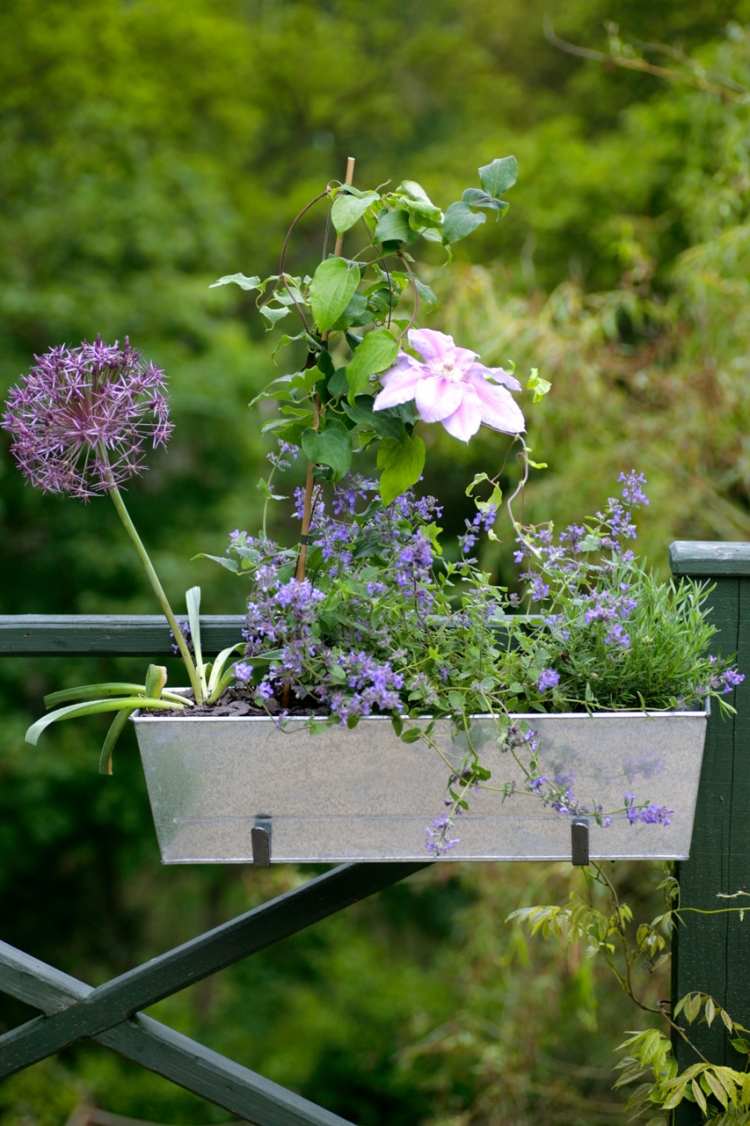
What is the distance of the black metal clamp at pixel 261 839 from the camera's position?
3.49 ft

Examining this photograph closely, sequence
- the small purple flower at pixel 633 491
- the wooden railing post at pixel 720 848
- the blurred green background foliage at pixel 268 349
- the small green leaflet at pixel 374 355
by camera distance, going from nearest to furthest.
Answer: the small green leaflet at pixel 374 355 < the small purple flower at pixel 633 491 < the wooden railing post at pixel 720 848 < the blurred green background foliage at pixel 268 349

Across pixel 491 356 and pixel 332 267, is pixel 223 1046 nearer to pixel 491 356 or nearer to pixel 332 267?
pixel 491 356

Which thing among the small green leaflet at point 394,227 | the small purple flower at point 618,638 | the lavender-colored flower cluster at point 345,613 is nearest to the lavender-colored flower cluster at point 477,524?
the lavender-colored flower cluster at point 345,613

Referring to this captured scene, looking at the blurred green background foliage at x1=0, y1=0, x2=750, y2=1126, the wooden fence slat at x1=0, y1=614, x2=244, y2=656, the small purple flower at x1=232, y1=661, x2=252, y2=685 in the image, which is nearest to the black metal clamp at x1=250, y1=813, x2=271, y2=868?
the small purple flower at x1=232, y1=661, x2=252, y2=685

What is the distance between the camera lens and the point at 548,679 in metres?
1.04

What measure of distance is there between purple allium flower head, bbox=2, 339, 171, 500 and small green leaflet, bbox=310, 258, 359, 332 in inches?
6.3

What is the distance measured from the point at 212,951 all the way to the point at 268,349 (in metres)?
6.27

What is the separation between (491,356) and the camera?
143 inches

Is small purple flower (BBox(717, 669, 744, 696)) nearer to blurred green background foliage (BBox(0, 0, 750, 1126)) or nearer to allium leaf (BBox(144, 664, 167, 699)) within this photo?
allium leaf (BBox(144, 664, 167, 699))

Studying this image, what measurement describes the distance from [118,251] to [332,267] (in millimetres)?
6066

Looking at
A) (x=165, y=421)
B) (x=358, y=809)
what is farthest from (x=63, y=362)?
(x=358, y=809)

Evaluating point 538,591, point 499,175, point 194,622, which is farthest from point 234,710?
point 499,175

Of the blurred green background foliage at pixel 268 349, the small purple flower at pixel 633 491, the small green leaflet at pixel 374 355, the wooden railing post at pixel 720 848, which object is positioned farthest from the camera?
the blurred green background foliage at pixel 268 349

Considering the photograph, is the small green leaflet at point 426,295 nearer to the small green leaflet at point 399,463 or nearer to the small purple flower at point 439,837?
the small green leaflet at point 399,463
